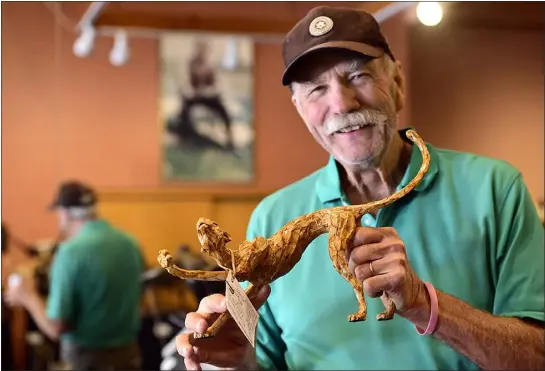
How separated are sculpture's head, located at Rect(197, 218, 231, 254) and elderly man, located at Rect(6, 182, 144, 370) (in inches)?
44.1

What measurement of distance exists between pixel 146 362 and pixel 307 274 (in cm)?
96

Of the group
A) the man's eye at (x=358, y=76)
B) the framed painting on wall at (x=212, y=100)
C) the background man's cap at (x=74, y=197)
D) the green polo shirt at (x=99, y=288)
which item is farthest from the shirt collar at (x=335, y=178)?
the background man's cap at (x=74, y=197)

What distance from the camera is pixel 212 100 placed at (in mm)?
1289

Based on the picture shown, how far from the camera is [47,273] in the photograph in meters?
2.14

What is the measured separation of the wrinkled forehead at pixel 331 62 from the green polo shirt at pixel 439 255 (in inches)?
4.3

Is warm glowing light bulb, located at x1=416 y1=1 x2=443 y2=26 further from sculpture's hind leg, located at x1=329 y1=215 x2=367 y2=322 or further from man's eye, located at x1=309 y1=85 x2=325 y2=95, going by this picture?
sculpture's hind leg, located at x1=329 y1=215 x2=367 y2=322

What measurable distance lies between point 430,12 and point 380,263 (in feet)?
1.51

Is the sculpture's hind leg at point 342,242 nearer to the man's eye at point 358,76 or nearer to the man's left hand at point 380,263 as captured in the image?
the man's left hand at point 380,263

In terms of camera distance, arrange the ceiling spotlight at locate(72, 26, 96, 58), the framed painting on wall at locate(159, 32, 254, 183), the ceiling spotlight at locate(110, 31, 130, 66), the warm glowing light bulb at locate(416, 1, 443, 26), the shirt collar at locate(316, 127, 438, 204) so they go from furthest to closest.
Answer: the ceiling spotlight at locate(110, 31, 130, 66) < the ceiling spotlight at locate(72, 26, 96, 58) < the framed painting on wall at locate(159, 32, 254, 183) < the warm glowing light bulb at locate(416, 1, 443, 26) < the shirt collar at locate(316, 127, 438, 204)

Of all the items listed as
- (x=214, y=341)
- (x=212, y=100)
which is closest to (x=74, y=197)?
(x=212, y=100)

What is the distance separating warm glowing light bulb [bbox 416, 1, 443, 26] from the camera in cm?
90

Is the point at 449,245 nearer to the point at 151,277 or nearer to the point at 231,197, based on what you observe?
the point at 231,197

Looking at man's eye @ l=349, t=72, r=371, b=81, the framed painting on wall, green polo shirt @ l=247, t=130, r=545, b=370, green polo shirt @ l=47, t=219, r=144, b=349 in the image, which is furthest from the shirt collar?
green polo shirt @ l=47, t=219, r=144, b=349

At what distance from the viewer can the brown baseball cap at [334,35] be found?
729 millimetres
